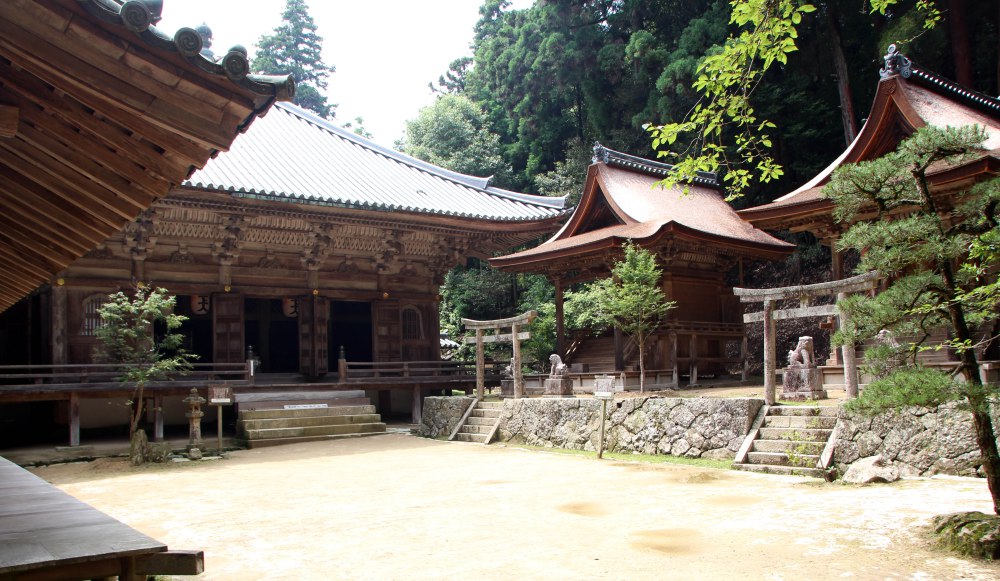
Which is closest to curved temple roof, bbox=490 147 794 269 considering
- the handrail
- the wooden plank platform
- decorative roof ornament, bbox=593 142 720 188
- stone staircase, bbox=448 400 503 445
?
decorative roof ornament, bbox=593 142 720 188

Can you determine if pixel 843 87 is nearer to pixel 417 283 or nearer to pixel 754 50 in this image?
pixel 417 283

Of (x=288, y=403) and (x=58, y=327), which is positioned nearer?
(x=58, y=327)

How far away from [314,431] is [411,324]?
5.23 metres

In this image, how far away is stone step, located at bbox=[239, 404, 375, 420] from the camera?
15.7 meters

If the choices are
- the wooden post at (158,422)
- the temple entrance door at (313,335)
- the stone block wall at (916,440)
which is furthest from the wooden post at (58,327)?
the stone block wall at (916,440)

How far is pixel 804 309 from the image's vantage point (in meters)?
11.3

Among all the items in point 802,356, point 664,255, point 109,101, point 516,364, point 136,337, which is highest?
point 664,255

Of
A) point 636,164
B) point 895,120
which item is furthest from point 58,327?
point 895,120

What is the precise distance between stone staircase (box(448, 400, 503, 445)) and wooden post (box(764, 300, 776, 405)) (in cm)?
577

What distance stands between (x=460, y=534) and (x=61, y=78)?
492cm

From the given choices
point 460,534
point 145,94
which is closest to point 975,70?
point 460,534

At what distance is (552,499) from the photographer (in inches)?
328

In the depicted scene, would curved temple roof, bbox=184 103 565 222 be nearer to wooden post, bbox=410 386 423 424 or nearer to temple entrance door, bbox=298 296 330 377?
temple entrance door, bbox=298 296 330 377

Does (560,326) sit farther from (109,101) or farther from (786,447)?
(109,101)
